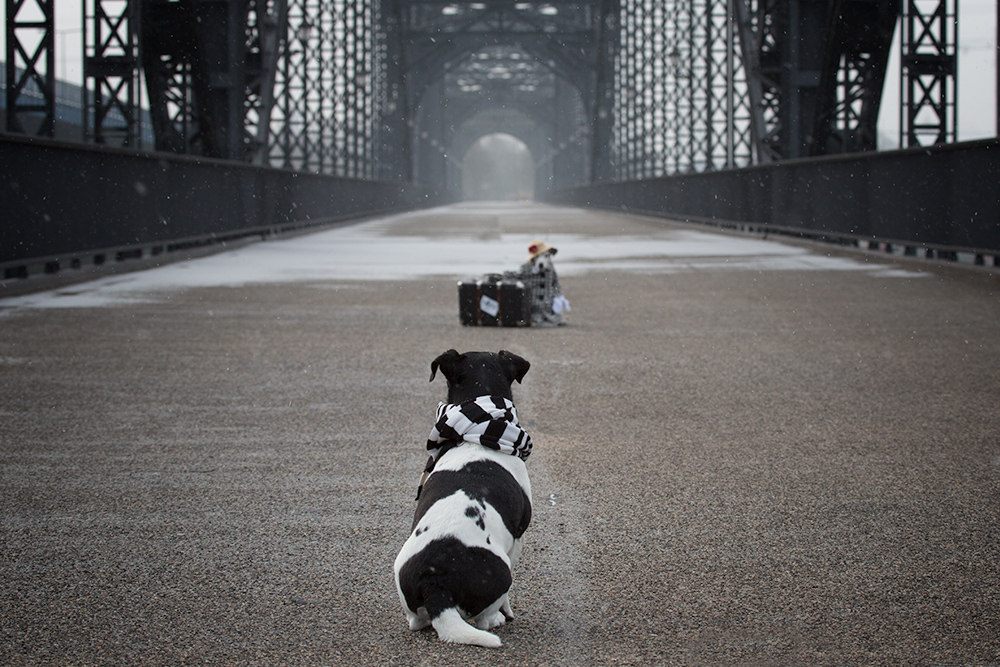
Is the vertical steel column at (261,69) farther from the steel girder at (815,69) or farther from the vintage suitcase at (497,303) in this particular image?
the vintage suitcase at (497,303)

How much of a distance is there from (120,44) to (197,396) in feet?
52.0

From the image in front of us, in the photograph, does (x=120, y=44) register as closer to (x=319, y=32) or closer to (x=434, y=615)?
(x=434, y=615)

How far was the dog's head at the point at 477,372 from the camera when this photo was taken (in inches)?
134

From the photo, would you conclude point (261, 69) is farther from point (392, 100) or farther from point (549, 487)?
point (392, 100)

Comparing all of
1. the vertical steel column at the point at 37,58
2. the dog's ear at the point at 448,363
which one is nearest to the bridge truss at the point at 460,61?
the vertical steel column at the point at 37,58

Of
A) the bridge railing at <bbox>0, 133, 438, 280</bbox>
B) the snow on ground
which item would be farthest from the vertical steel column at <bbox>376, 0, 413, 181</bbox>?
the bridge railing at <bbox>0, 133, 438, 280</bbox>

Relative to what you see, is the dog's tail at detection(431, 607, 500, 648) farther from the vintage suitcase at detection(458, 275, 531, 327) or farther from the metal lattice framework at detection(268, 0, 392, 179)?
the metal lattice framework at detection(268, 0, 392, 179)

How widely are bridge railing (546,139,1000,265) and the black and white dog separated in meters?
12.2

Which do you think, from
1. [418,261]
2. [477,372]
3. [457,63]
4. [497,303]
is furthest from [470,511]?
[457,63]

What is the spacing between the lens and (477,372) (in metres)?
3.45

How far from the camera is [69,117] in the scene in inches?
1970

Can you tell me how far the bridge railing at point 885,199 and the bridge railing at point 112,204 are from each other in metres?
10.2

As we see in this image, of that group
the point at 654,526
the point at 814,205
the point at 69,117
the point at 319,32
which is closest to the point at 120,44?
the point at 814,205

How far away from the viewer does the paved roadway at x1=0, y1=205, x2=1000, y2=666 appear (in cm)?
323
